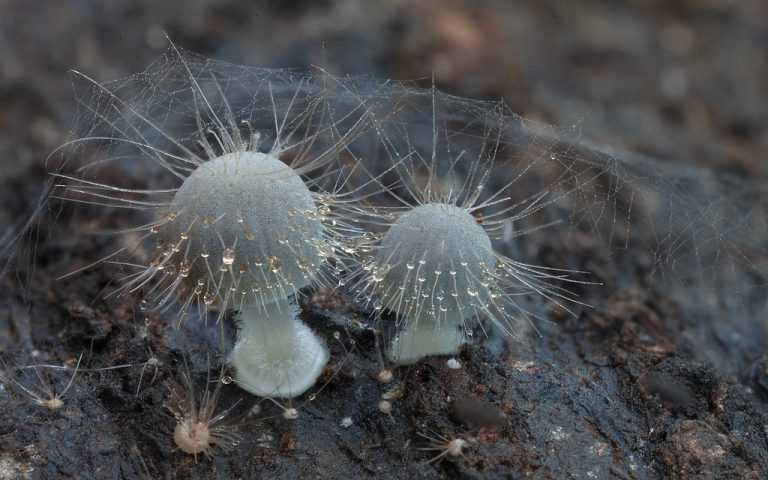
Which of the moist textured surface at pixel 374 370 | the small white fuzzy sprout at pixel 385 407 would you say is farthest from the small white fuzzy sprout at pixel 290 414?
the small white fuzzy sprout at pixel 385 407

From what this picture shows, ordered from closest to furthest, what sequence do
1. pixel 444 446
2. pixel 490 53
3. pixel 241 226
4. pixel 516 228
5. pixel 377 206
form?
pixel 241 226
pixel 444 446
pixel 377 206
pixel 516 228
pixel 490 53

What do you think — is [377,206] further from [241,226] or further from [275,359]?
[241,226]

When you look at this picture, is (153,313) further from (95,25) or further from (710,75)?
(710,75)

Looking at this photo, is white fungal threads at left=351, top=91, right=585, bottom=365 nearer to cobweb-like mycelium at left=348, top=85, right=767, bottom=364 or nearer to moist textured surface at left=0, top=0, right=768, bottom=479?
cobweb-like mycelium at left=348, top=85, right=767, bottom=364

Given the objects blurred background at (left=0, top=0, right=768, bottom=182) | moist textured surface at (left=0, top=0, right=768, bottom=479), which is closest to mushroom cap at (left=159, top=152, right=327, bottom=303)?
moist textured surface at (left=0, top=0, right=768, bottom=479)

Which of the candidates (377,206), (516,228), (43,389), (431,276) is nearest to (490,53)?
(516,228)

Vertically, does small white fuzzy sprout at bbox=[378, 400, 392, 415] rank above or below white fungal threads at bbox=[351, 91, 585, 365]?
below

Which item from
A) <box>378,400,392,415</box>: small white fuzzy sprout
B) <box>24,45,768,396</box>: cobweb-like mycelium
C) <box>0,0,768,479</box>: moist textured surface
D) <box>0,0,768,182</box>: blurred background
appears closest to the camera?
<box>24,45,768,396</box>: cobweb-like mycelium

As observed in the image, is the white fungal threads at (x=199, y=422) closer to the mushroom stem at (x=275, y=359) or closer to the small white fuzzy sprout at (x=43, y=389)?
the mushroom stem at (x=275, y=359)
